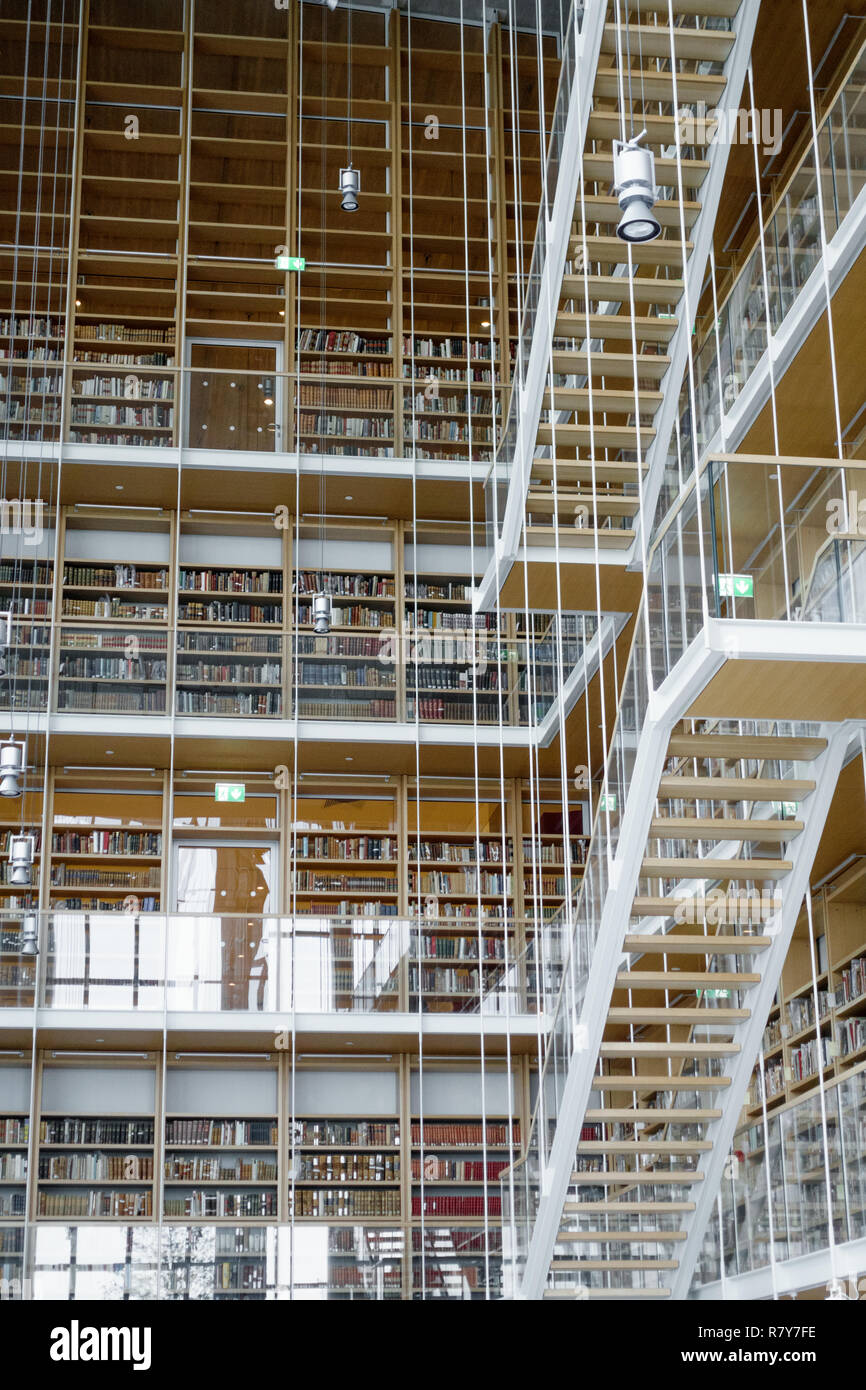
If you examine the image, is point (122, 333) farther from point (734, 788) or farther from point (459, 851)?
point (734, 788)

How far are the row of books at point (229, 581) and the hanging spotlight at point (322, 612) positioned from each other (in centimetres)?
121

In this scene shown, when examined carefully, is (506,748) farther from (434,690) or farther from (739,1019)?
(739,1019)

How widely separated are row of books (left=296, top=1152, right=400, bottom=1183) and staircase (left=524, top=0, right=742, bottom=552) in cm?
445

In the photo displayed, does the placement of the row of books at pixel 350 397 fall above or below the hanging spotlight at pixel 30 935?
above

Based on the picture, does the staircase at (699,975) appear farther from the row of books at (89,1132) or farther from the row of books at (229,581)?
the row of books at (229,581)

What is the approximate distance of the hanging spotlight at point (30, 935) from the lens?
375 inches

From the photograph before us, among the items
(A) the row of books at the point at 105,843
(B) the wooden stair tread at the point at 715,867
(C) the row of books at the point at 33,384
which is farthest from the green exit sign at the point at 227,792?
(B) the wooden stair tread at the point at 715,867

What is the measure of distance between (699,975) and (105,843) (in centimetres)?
516

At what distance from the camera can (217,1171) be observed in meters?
10.2

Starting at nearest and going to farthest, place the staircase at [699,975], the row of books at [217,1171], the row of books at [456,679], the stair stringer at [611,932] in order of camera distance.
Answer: the stair stringer at [611,932] → the staircase at [699,975] → the row of books at [217,1171] → the row of books at [456,679]

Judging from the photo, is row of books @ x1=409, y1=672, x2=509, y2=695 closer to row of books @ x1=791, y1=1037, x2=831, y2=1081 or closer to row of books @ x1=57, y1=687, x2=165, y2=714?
row of books @ x1=57, y1=687, x2=165, y2=714

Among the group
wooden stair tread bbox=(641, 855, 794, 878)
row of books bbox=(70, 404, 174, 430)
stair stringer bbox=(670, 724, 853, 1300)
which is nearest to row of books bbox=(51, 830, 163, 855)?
row of books bbox=(70, 404, 174, 430)

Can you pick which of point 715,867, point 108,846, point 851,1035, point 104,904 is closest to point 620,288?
point 715,867

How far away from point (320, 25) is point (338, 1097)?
7876 mm
